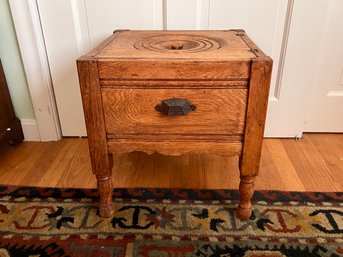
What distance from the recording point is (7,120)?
1.21 m

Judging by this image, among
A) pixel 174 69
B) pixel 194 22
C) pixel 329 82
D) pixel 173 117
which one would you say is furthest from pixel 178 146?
pixel 329 82

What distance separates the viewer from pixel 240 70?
0.69 metres

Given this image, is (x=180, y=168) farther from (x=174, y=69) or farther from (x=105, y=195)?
(x=174, y=69)

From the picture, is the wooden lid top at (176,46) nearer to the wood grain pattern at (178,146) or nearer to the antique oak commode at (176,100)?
the antique oak commode at (176,100)

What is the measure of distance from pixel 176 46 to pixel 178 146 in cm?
29

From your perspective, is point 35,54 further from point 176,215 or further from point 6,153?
point 176,215

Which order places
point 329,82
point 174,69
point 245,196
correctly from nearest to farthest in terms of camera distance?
point 174,69, point 245,196, point 329,82

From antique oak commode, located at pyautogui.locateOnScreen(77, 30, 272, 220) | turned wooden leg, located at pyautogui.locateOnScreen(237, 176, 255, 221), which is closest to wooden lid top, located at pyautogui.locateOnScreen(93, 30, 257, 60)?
antique oak commode, located at pyautogui.locateOnScreen(77, 30, 272, 220)

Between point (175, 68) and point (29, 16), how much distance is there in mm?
721

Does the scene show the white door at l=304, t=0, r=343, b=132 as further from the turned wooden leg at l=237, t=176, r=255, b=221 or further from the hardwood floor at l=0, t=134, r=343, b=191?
the turned wooden leg at l=237, t=176, r=255, b=221

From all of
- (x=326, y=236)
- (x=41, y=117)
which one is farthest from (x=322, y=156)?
(x=41, y=117)

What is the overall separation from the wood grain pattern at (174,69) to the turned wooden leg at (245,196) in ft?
0.97

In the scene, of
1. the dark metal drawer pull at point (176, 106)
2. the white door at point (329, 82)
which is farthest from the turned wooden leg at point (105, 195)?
the white door at point (329, 82)

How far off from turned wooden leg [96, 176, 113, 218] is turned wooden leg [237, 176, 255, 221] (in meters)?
0.38
